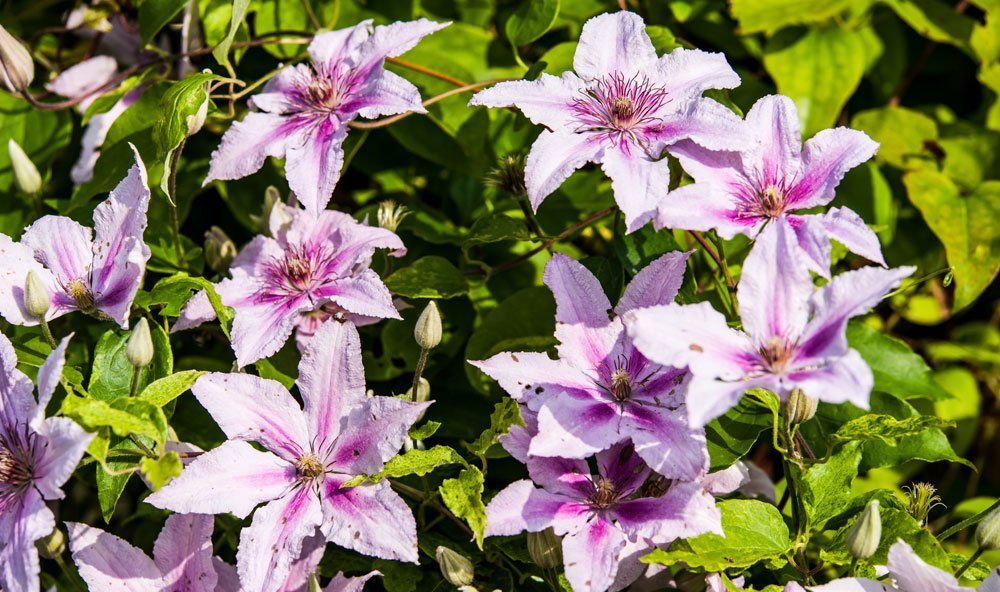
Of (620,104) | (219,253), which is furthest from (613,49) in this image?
(219,253)

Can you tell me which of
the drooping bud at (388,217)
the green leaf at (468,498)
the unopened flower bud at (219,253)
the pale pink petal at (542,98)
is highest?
the pale pink petal at (542,98)

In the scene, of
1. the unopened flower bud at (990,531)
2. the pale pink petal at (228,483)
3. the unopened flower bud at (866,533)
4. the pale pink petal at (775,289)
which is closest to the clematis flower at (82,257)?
the pale pink petal at (228,483)

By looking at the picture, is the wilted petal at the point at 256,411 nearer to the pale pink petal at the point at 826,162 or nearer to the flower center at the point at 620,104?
the flower center at the point at 620,104

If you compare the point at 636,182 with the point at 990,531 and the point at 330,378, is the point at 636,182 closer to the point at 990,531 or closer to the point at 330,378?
the point at 330,378

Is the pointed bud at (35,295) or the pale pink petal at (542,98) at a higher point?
the pale pink petal at (542,98)

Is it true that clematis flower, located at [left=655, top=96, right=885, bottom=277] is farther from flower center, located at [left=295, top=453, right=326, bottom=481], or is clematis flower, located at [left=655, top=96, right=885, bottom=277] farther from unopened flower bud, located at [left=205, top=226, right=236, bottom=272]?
unopened flower bud, located at [left=205, top=226, right=236, bottom=272]

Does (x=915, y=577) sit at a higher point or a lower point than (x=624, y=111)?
lower

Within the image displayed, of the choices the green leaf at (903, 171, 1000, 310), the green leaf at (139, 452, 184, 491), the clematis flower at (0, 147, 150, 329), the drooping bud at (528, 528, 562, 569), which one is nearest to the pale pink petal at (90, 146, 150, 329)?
the clematis flower at (0, 147, 150, 329)
